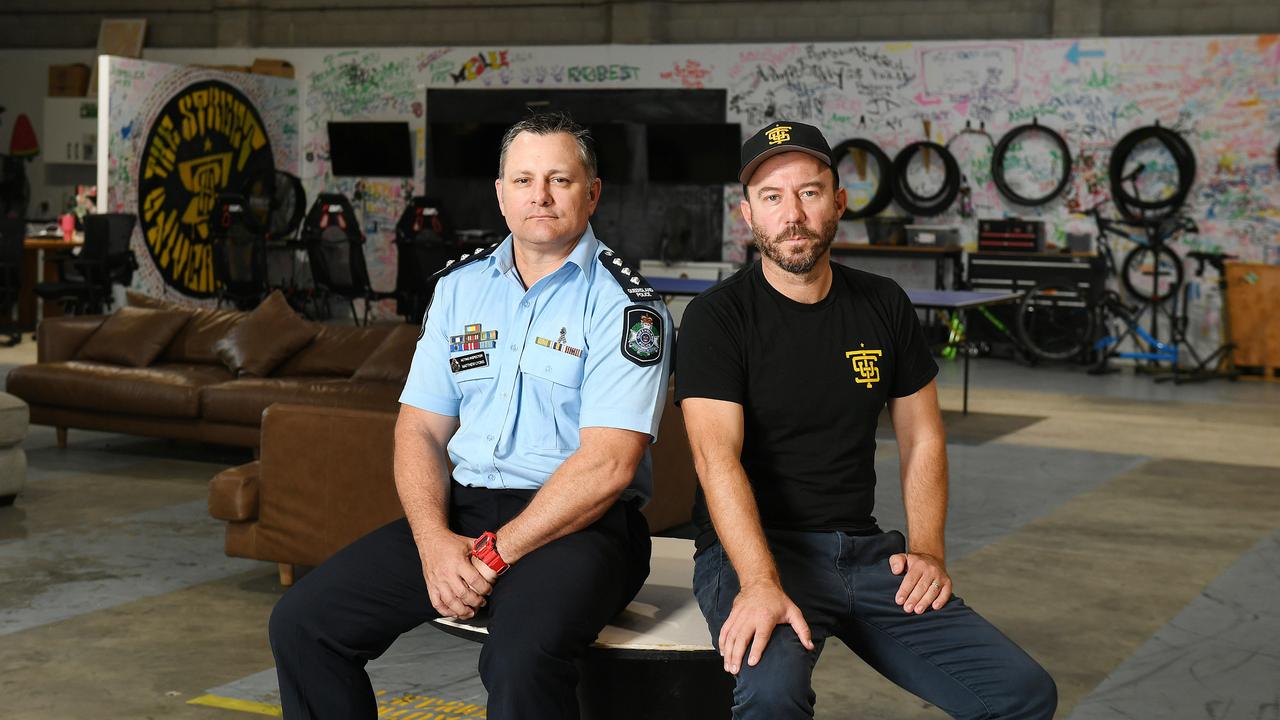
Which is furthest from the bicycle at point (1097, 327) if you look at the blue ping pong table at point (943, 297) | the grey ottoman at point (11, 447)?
the grey ottoman at point (11, 447)

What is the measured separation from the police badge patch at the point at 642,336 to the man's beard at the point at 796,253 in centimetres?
23

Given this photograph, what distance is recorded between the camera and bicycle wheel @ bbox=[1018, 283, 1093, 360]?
1113 centimetres

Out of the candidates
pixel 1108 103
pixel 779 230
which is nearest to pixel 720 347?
pixel 779 230

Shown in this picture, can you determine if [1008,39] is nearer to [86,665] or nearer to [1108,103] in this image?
[1108,103]

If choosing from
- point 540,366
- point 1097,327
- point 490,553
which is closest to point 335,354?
point 540,366

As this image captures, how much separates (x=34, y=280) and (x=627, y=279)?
11.3 m

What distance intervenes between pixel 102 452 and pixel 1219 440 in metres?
5.73

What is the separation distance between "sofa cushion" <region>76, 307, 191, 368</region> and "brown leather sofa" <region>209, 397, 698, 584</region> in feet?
8.54

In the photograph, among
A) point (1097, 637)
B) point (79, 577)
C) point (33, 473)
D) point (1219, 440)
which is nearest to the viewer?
point (1097, 637)

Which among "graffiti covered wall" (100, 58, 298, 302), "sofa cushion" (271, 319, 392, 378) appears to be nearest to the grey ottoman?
"sofa cushion" (271, 319, 392, 378)

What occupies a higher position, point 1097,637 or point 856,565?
point 856,565

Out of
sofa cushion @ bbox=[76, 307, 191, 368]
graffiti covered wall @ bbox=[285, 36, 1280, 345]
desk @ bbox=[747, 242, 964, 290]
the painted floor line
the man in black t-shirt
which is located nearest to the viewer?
the man in black t-shirt

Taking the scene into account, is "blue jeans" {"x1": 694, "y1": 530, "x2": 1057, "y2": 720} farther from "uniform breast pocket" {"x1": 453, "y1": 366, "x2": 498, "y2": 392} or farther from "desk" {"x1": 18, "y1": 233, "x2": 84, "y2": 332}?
"desk" {"x1": 18, "y1": 233, "x2": 84, "y2": 332}

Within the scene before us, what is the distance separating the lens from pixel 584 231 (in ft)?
8.15
